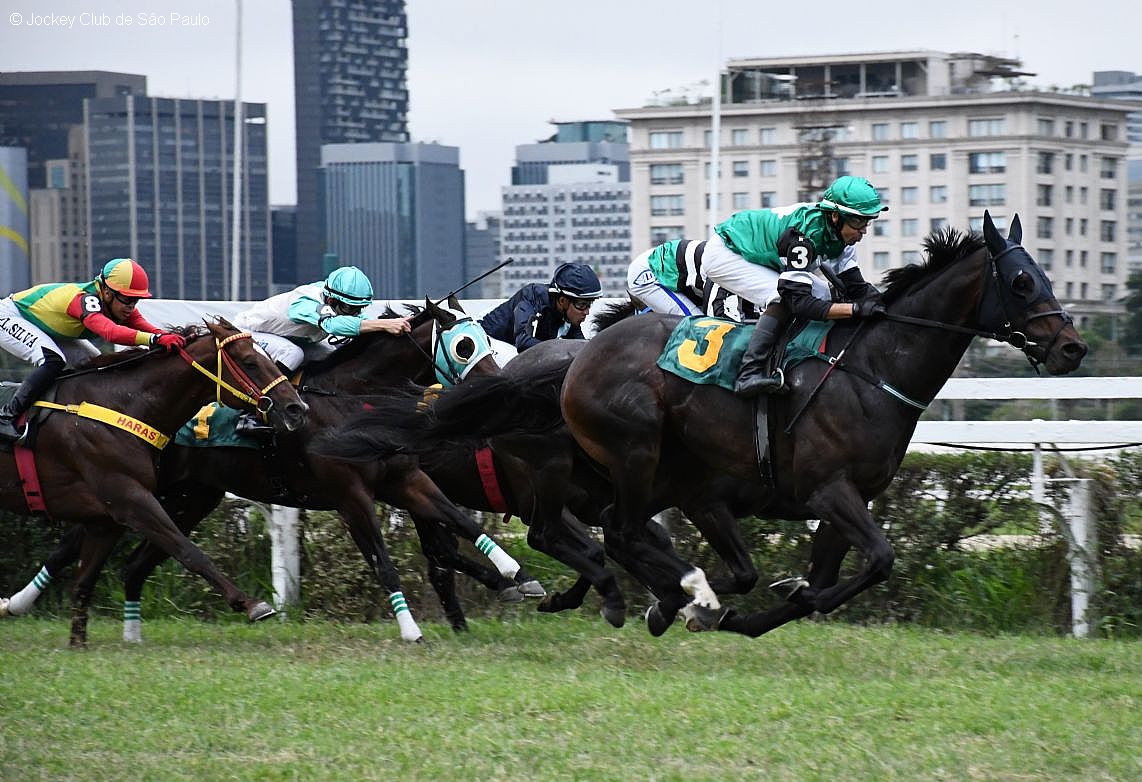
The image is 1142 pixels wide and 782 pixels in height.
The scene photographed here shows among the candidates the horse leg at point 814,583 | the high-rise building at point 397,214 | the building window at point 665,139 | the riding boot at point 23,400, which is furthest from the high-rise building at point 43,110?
the horse leg at point 814,583

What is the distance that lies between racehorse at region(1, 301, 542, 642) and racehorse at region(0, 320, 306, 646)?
371 mm

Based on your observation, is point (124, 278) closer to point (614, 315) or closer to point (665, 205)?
point (614, 315)

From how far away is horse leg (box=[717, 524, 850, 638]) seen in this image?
631 centimetres

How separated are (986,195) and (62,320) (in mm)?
75186

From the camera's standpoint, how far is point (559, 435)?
7.06 meters

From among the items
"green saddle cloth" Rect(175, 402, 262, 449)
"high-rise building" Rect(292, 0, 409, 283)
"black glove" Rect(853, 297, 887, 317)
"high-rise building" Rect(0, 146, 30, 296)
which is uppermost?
"high-rise building" Rect(292, 0, 409, 283)

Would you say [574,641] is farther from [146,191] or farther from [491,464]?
[146,191]

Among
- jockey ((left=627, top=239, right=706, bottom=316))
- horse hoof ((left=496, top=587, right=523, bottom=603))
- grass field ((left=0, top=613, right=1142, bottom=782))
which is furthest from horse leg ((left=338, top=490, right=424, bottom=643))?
jockey ((left=627, top=239, right=706, bottom=316))

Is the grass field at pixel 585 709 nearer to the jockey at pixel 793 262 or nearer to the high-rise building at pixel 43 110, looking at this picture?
the jockey at pixel 793 262

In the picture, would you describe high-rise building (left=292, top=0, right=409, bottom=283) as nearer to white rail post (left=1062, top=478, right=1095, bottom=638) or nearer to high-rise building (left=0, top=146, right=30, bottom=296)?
high-rise building (left=0, top=146, right=30, bottom=296)

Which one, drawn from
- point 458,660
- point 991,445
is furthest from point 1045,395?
point 458,660

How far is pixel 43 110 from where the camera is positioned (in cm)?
9088

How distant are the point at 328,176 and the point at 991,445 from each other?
347 ft

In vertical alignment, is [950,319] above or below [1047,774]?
above
